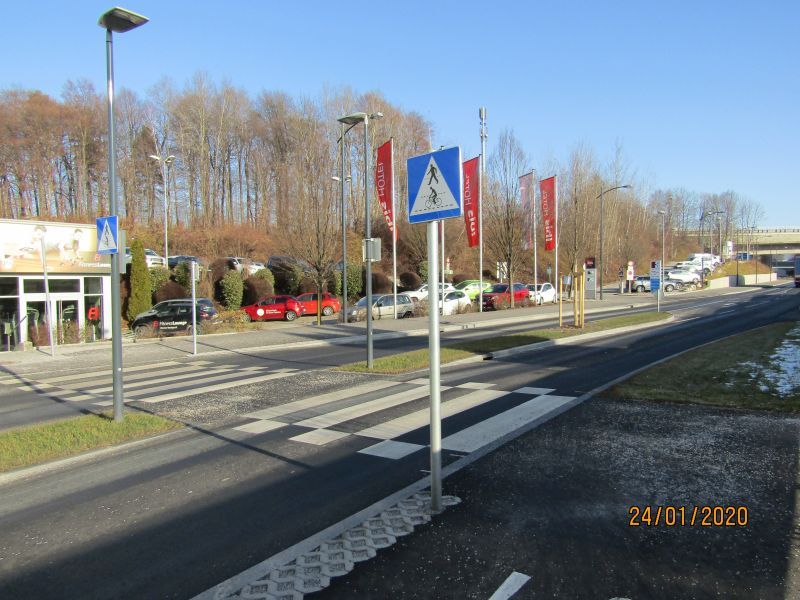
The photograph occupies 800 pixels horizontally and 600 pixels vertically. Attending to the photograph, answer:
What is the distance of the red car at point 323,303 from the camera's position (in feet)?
110

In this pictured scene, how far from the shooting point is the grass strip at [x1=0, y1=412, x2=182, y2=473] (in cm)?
661

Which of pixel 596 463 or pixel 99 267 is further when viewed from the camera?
pixel 99 267

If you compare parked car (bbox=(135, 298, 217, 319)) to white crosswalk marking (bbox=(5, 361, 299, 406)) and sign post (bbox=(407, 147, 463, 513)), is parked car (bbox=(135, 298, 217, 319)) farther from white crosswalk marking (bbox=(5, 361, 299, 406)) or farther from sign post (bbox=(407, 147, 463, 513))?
sign post (bbox=(407, 147, 463, 513))

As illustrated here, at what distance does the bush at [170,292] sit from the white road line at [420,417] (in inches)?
1093

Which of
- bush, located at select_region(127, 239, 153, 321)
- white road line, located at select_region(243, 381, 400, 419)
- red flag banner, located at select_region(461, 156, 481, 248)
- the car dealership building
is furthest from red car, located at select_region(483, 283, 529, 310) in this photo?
white road line, located at select_region(243, 381, 400, 419)

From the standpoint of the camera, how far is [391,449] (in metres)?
6.68

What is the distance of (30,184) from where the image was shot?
153ft

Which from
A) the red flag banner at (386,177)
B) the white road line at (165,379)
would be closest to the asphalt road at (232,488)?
the white road line at (165,379)

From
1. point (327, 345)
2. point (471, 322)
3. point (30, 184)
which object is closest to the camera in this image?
point (327, 345)

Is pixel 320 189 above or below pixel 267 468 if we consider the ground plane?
above


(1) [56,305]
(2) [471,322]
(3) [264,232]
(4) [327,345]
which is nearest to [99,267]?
(1) [56,305]

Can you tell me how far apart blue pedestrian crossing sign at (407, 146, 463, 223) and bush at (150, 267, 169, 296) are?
32.0 meters

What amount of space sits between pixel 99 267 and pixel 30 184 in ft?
92.0

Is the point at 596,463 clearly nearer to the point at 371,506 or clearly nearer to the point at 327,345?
the point at 371,506
